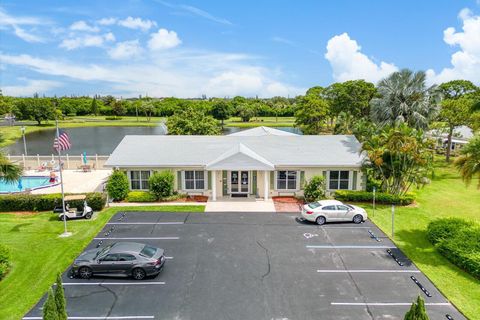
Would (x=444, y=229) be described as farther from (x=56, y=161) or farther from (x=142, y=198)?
(x=56, y=161)

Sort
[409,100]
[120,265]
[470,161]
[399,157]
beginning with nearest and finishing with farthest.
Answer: [120,265] < [470,161] < [399,157] < [409,100]

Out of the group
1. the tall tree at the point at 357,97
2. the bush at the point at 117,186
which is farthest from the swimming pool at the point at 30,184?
the tall tree at the point at 357,97

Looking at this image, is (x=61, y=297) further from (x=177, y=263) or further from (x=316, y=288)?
(x=316, y=288)

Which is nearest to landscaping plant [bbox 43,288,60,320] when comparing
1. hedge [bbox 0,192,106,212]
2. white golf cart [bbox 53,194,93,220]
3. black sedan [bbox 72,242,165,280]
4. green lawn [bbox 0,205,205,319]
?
green lawn [bbox 0,205,205,319]

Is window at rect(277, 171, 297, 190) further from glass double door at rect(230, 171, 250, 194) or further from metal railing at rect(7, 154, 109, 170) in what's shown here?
metal railing at rect(7, 154, 109, 170)

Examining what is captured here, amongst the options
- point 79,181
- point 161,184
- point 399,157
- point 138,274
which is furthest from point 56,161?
point 399,157

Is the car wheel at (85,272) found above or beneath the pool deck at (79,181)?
beneath

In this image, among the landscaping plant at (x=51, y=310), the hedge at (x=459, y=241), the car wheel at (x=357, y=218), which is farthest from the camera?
the car wheel at (x=357, y=218)

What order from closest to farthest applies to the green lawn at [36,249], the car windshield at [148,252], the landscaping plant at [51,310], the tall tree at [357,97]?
the landscaping plant at [51,310]
the green lawn at [36,249]
the car windshield at [148,252]
the tall tree at [357,97]

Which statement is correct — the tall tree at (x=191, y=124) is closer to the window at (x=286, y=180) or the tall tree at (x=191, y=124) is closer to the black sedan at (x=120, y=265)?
the window at (x=286, y=180)
